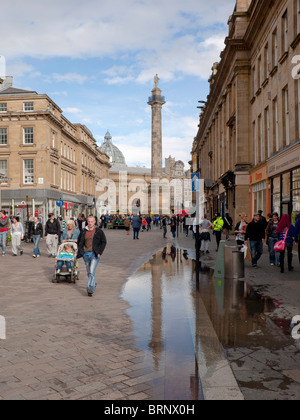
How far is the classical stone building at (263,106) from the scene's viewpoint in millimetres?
17891

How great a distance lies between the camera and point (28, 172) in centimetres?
4550

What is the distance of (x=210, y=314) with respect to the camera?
6.94 m

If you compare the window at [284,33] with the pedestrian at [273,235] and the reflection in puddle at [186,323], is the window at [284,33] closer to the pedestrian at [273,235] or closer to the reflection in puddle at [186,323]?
the pedestrian at [273,235]

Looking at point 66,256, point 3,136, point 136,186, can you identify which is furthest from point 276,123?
point 136,186

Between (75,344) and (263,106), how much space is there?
2101 centimetres

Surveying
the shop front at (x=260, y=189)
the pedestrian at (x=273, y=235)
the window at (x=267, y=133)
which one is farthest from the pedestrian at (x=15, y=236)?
the window at (x=267, y=133)

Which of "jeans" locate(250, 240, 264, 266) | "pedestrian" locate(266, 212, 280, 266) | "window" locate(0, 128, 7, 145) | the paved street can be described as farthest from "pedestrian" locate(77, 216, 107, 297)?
"window" locate(0, 128, 7, 145)

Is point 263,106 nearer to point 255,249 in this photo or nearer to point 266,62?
point 266,62

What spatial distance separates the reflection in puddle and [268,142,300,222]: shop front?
7909 mm

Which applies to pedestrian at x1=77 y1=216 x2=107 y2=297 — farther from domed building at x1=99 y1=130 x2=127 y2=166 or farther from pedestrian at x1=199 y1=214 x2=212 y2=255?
domed building at x1=99 y1=130 x2=127 y2=166

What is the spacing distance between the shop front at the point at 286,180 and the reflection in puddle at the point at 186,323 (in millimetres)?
7909

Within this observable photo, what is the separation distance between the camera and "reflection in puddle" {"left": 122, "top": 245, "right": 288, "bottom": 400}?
434 cm
